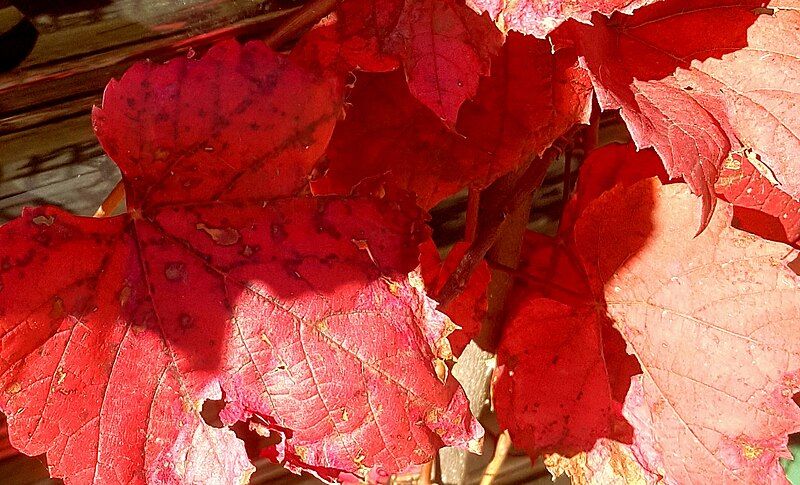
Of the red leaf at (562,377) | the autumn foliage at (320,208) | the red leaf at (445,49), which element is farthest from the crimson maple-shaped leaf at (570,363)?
the red leaf at (445,49)

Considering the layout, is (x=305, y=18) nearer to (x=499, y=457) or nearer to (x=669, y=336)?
(x=669, y=336)

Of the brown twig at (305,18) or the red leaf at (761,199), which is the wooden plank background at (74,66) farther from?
the red leaf at (761,199)

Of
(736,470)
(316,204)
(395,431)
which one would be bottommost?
(736,470)

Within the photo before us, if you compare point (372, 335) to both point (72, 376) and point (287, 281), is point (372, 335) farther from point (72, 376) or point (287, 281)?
point (72, 376)

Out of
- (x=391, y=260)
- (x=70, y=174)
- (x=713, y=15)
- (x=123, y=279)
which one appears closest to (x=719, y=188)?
(x=713, y=15)

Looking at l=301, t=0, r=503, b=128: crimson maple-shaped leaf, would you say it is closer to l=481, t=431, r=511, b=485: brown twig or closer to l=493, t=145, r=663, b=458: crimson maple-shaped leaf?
l=493, t=145, r=663, b=458: crimson maple-shaped leaf

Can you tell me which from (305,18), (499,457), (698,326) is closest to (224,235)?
(305,18)
